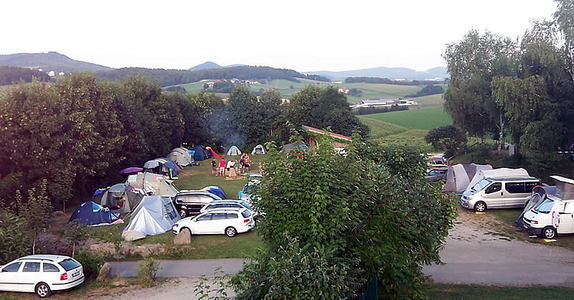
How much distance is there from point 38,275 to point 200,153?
33.7 meters

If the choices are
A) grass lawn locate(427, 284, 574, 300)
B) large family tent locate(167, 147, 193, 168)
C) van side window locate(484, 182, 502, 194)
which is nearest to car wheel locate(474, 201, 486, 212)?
van side window locate(484, 182, 502, 194)

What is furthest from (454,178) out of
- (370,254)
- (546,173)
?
(370,254)

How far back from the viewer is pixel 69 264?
1265 centimetres

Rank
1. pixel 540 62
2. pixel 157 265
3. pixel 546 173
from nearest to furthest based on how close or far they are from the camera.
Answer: pixel 157 265 → pixel 546 173 → pixel 540 62

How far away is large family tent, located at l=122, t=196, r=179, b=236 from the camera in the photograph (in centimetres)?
1827

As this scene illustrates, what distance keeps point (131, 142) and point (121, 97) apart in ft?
10.8

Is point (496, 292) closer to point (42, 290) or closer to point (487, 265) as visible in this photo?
point (487, 265)

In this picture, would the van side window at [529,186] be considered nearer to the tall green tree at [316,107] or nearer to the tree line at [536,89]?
the tree line at [536,89]

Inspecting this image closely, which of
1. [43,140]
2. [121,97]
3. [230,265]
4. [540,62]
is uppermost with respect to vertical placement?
[540,62]

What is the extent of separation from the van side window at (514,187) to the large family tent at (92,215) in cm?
1901

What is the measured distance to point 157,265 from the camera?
13.6 metres

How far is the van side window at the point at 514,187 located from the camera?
20953 millimetres

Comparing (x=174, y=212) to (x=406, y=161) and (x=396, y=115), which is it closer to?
(x=406, y=161)

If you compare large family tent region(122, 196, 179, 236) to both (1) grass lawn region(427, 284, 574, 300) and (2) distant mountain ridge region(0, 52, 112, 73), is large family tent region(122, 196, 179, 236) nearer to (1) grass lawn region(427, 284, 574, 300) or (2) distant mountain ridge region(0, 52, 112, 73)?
(1) grass lawn region(427, 284, 574, 300)
